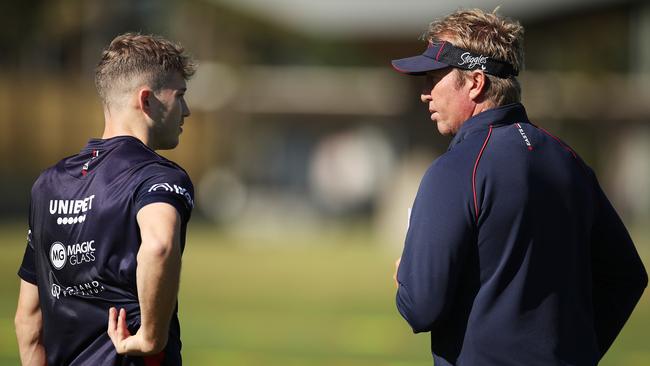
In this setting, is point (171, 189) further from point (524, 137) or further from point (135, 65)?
point (524, 137)

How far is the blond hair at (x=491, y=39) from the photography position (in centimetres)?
406

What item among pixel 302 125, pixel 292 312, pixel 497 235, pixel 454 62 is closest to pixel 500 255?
pixel 497 235

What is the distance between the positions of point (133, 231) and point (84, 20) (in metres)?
40.5

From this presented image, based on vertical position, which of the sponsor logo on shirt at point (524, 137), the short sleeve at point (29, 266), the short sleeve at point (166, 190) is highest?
Answer: the sponsor logo on shirt at point (524, 137)

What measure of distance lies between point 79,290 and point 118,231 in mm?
288

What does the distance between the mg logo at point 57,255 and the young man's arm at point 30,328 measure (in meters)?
0.25

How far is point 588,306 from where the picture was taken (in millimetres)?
4020

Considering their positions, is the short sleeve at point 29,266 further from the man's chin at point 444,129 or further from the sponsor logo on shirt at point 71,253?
the man's chin at point 444,129

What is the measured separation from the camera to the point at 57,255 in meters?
3.98

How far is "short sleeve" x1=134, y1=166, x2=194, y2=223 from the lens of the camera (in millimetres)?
3680

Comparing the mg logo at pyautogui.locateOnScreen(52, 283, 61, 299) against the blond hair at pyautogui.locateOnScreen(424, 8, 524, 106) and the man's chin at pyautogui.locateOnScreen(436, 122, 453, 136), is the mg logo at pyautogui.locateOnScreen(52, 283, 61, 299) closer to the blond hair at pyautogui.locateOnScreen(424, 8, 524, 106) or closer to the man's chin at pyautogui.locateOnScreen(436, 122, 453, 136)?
the man's chin at pyautogui.locateOnScreen(436, 122, 453, 136)

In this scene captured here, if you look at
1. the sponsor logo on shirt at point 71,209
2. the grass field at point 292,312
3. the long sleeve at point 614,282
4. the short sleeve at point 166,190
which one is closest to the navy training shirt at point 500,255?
the long sleeve at point 614,282

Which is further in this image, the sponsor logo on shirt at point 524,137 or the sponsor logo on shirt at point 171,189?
the sponsor logo on shirt at point 524,137

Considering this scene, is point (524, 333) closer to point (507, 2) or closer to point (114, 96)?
point (114, 96)
